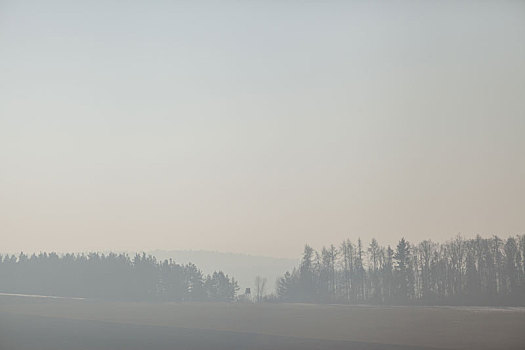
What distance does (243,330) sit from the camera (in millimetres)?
18562

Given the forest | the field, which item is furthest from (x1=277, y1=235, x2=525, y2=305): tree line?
the field

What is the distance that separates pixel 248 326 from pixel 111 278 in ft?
26.9

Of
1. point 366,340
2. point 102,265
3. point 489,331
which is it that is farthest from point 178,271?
point 489,331

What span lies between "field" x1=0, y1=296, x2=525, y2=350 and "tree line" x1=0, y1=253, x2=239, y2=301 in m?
0.76

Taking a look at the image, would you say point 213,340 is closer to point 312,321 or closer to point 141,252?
point 312,321

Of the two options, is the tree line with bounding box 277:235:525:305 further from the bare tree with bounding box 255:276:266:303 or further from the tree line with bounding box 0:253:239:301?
the tree line with bounding box 0:253:239:301

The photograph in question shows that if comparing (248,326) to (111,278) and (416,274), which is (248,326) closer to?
(111,278)

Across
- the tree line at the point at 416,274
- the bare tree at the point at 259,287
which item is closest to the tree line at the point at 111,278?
the bare tree at the point at 259,287

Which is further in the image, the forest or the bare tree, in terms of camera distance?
the bare tree

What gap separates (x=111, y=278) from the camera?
25.0m

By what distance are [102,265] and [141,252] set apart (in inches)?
Result: 83.6

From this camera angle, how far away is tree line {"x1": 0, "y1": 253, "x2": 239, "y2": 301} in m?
23.3

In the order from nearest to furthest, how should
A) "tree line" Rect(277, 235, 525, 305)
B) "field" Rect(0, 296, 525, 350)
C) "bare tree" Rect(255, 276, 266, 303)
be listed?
"field" Rect(0, 296, 525, 350) < "tree line" Rect(277, 235, 525, 305) < "bare tree" Rect(255, 276, 266, 303)

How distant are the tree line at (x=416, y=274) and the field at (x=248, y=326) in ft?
7.25
